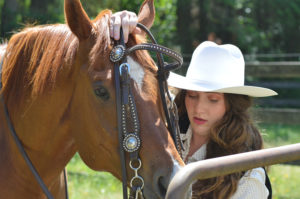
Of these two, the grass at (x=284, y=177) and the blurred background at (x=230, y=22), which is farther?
the blurred background at (x=230, y=22)

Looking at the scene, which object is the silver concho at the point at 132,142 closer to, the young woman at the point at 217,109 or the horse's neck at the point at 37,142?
the horse's neck at the point at 37,142

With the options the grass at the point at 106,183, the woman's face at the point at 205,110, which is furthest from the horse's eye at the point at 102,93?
the grass at the point at 106,183

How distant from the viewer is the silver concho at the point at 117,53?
2066 mm

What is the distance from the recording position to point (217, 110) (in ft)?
8.86

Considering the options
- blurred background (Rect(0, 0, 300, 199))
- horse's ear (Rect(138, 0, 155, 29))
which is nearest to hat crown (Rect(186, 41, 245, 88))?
horse's ear (Rect(138, 0, 155, 29))

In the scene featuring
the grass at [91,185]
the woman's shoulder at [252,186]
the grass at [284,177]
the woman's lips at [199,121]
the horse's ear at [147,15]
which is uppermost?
the horse's ear at [147,15]

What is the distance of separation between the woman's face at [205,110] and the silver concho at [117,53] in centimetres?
81

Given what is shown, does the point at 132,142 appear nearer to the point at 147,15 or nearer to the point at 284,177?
the point at 147,15

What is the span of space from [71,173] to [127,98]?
4376 millimetres

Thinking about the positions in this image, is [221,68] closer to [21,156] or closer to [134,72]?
[134,72]

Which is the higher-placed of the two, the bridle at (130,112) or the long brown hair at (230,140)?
the bridle at (130,112)

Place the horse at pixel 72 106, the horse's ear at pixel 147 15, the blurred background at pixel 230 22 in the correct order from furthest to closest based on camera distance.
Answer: the blurred background at pixel 230 22
the horse's ear at pixel 147 15
the horse at pixel 72 106

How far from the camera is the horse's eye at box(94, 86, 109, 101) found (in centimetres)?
206

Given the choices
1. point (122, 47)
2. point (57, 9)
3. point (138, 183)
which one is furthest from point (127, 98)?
point (57, 9)
